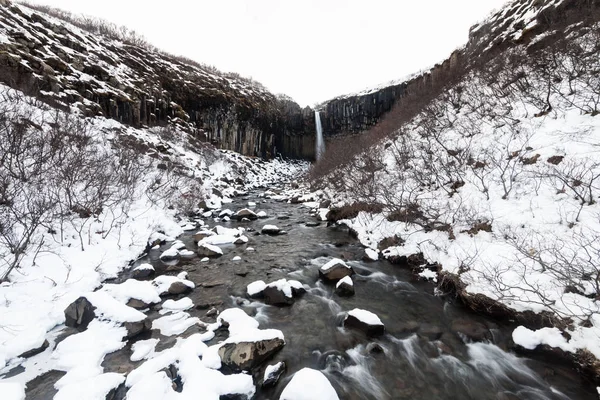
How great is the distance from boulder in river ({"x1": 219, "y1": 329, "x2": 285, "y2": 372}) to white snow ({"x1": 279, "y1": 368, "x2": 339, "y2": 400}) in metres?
0.77

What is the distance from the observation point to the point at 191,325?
438 cm

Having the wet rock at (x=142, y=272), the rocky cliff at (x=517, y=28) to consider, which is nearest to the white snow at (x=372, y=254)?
the wet rock at (x=142, y=272)

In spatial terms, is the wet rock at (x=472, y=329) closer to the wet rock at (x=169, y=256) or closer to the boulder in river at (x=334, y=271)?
the boulder in river at (x=334, y=271)

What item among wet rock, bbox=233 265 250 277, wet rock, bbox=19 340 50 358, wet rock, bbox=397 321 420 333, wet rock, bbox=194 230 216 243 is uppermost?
wet rock, bbox=194 230 216 243

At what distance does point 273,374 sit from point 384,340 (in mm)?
2129

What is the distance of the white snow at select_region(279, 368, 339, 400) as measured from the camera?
274 cm

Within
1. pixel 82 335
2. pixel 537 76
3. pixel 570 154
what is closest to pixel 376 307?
pixel 82 335

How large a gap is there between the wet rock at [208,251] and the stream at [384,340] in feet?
1.43

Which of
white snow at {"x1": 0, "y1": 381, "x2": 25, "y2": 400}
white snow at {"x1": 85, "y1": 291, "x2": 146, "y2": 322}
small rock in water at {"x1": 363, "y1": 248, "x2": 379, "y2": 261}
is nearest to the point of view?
white snow at {"x1": 0, "y1": 381, "x2": 25, "y2": 400}

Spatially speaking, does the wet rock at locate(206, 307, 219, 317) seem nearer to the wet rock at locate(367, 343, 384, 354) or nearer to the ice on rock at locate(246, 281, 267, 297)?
the ice on rock at locate(246, 281, 267, 297)

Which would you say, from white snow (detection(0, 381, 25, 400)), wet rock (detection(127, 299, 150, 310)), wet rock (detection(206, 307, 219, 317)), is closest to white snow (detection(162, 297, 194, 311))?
wet rock (detection(127, 299, 150, 310))

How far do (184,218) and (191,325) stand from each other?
7873 millimetres

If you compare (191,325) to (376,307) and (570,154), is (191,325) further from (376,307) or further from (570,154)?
(570,154)

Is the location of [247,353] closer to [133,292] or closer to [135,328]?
[135,328]
